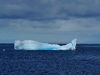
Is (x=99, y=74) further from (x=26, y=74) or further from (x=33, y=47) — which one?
(x=33, y=47)

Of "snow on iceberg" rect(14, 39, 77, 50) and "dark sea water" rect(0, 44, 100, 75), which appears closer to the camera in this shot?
"dark sea water" rect(0, 44, 100, 75)

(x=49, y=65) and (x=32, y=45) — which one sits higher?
(x=32, y=45)

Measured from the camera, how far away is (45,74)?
40156 mm

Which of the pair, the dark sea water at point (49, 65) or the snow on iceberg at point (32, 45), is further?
the snow on iceberg at point (32, 45)

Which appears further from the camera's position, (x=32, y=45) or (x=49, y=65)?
(x=32, y=45)

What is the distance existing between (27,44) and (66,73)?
47451mm

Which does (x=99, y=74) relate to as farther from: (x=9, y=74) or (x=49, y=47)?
(x=49, y=47)

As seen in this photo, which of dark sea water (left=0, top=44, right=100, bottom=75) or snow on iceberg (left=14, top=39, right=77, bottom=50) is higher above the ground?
snow on iceberg (left=14, top=39, right=77, bottom=50)

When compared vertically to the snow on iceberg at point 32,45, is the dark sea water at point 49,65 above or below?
below

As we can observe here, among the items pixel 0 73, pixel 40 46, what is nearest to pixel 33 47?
pixel 40 46

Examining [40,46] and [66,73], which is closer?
[66,73]

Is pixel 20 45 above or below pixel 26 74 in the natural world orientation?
above

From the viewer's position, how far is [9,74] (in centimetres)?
3984

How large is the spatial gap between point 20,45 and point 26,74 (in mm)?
47480
